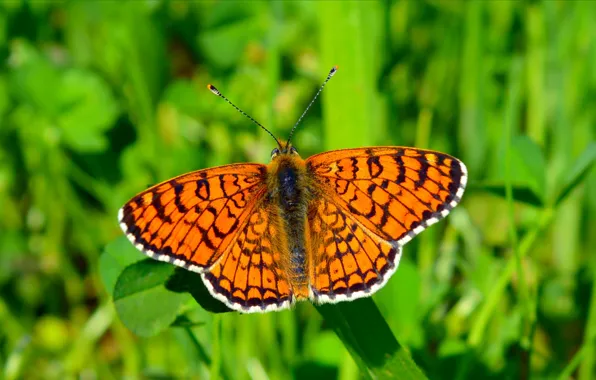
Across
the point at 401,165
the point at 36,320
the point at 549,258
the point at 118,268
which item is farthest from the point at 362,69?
the point at 36,320

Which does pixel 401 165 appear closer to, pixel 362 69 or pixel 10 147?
pixel 362 69

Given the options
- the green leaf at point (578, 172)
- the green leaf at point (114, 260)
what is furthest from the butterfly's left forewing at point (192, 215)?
the green leaf at point (578, 172)

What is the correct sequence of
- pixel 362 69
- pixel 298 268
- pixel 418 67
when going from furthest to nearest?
pixel 418 67, pixel 362 69, pixel 298 268

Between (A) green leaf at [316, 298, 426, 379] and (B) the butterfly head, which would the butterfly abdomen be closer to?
(B) the butterfly head

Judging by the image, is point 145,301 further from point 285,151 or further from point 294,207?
point 285,151

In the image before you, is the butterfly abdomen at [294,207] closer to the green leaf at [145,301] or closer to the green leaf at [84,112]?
the green leaf at [145,301]

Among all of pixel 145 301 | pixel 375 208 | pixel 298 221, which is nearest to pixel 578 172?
pixel 375 208
